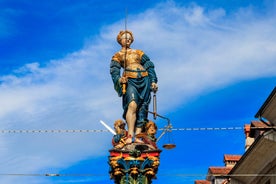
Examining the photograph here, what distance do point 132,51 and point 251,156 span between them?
8233mm

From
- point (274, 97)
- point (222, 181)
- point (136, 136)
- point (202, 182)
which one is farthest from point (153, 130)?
point (202, 182)

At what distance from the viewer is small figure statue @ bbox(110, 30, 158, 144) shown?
28.1 meters

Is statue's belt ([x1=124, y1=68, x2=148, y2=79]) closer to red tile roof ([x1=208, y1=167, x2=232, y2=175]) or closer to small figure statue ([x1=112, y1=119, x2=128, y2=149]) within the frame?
small figure statue ([x1=112, y1=119, x2=128, y2=149])

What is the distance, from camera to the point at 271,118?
106ft

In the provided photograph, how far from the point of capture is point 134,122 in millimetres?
28047

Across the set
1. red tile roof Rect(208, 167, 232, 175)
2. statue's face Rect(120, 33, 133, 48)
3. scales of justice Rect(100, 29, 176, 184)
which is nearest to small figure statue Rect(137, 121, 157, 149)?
scales of justice Rect(100, 29, 176, 184)

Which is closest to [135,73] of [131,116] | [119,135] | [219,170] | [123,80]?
[123,80]

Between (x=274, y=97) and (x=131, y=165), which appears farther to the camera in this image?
(x=274, y=97)

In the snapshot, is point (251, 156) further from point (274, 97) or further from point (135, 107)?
point (135, 107)

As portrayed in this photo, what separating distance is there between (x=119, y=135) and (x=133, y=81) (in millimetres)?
1950

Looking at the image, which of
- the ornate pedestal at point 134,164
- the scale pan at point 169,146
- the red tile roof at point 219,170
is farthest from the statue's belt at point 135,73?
the red tile roof at point 219,170

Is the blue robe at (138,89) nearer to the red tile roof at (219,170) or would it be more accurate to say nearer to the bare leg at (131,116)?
the bare leg at (131,116)

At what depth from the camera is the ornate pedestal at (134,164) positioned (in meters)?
26.8

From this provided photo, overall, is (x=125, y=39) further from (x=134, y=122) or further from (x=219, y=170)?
(x=219, y=170)
